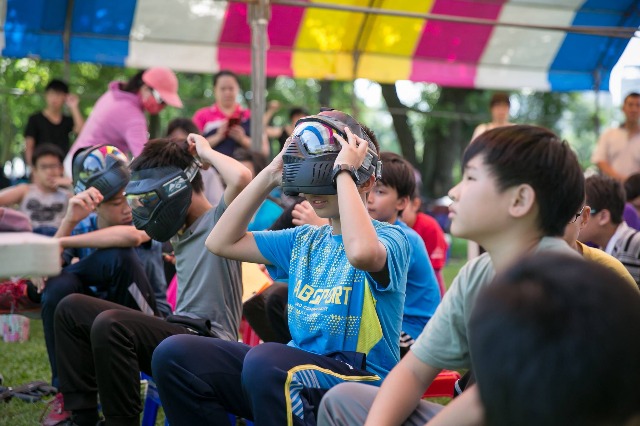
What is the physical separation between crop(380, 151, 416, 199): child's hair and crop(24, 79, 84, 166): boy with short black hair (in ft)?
18.4

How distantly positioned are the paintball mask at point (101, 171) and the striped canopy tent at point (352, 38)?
416 centimetres

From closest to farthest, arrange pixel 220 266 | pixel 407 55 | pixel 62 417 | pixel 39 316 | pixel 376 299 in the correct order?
1. pixel 376 299
2. pixel 220 266
3. pixel 62 417
4. pixel 39 316
5. pixel 407 55

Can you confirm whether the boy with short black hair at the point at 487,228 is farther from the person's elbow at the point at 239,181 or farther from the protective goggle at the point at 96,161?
the protective goggle at the point at 96,161

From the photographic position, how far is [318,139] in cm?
316

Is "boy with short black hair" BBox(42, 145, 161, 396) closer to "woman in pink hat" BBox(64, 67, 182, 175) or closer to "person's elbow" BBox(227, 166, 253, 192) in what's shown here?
"person's elbow" BBox(227, 166, 253, 192)

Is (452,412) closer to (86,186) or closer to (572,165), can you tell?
(572,165)

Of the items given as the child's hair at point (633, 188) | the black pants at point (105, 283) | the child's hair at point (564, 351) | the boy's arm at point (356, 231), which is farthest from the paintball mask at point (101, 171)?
the child's hair at point (633, 188)

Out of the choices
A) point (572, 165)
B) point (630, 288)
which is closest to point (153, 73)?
point (572, 165)

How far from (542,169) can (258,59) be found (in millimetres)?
4823

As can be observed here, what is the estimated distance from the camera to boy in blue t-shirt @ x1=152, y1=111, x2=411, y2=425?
2922 mm

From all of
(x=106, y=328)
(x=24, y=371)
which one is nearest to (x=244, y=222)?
(x=106, y=328)

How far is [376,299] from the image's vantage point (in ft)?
10.2

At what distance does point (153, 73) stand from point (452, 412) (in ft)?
17.8

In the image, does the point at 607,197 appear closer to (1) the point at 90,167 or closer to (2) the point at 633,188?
(2) the point at 633,188
